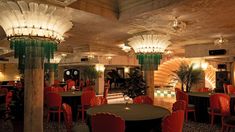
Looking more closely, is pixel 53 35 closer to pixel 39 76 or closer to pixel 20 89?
pixel 39 76

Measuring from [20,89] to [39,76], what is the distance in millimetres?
776

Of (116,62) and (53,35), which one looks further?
(116,62)

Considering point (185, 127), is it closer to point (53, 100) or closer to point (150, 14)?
point (150, 14)

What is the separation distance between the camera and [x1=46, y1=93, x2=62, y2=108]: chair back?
Answer: 6577 mm

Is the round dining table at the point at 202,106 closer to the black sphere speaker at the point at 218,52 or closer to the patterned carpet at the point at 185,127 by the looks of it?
the patterned carpet at the point at 185,127

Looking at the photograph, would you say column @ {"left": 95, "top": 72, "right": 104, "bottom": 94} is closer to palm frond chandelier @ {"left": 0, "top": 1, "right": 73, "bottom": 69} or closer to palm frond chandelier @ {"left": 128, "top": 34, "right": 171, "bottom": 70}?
palm frond chandelier @ {"left": 128, "top": 34, "right": 171, "bottom": 70}

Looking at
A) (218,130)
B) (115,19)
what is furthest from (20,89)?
(218,130)

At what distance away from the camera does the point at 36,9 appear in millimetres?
3818

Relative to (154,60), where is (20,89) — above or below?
below

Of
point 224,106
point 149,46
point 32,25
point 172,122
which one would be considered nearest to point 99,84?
point 149,46

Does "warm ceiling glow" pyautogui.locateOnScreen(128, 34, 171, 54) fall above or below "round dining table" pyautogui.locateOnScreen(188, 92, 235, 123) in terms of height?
above

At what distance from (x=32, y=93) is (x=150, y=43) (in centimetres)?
385

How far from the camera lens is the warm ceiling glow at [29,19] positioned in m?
3.77

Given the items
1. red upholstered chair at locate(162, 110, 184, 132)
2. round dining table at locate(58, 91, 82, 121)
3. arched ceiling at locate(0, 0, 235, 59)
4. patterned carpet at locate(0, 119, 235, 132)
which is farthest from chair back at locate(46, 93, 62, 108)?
red upholstered chair at locate(162, 110, 184, 132)
